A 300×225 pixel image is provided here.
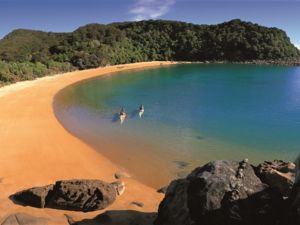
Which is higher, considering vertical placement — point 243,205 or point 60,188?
point 243,205

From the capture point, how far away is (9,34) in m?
150

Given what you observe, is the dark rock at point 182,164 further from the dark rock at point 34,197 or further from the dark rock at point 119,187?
the dark rock at point 34,197

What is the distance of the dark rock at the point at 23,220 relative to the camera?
33.7 ft

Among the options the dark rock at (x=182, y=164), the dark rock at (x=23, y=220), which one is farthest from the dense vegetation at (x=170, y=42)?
the dark rock at (x=23, y=220)

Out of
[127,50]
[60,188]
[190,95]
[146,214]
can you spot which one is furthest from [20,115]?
[127,50]

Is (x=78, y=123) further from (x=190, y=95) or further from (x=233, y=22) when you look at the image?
(x=233, y=22)

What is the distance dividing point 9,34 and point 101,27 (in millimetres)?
60531

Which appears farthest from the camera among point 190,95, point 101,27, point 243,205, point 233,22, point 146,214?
point 233,22

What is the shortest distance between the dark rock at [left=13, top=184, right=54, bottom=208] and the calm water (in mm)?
4932

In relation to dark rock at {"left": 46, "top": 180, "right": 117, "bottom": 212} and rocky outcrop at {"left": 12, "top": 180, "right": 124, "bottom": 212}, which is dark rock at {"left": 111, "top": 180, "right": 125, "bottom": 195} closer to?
rocky outcrop at {"left": 12, "top": 180, "right": 124, "bottom": 212}

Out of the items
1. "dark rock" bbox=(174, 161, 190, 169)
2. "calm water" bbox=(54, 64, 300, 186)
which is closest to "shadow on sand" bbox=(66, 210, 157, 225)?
"calm water" bbox=(54, 64, 300, 186)

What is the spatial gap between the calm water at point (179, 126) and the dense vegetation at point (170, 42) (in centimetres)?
5115

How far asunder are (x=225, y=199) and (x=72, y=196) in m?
5.75

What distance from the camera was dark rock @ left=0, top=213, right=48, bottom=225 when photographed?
10.3 metres
